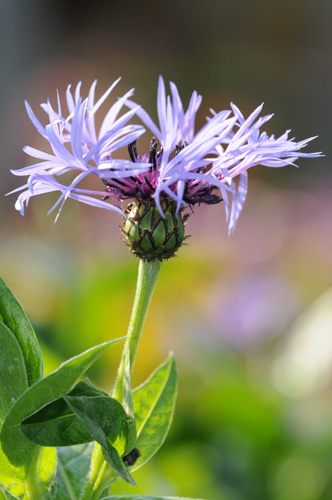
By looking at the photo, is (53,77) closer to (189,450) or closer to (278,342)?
(278,342)

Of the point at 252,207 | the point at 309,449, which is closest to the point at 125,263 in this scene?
the point at 309,449

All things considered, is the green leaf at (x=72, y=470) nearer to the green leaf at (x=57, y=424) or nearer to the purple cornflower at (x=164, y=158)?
the green leaf at (x=57, y=424)

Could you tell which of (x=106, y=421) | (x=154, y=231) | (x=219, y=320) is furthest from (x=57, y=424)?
(x=219, y=320)

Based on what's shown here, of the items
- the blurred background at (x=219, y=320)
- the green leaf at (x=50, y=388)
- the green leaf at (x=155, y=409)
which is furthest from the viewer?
the blurred background at (x=219, y=320)

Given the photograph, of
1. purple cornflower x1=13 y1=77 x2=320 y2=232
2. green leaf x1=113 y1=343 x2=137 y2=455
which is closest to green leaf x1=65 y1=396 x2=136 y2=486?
green leaf x1=113 y1=343 x2=137 y2=455

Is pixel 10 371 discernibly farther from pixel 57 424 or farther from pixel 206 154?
pixel 206 154

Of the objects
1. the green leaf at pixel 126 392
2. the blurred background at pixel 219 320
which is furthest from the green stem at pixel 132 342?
the blurred background at pixel 219 320

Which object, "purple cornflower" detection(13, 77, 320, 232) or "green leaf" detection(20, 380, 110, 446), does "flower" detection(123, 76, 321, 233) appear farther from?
"green leaf" detection(20, 380, 110, 446)
